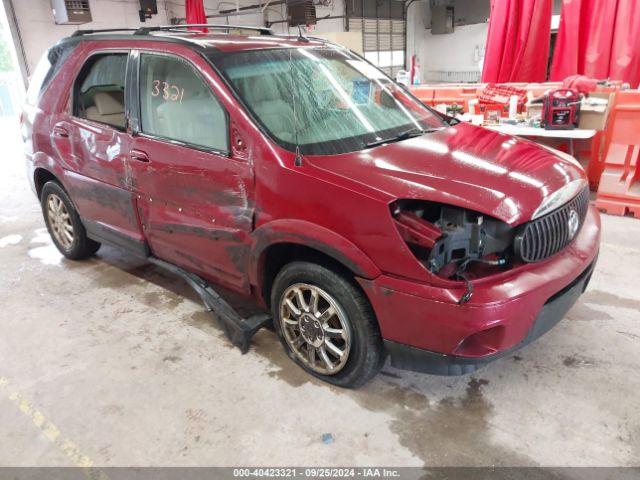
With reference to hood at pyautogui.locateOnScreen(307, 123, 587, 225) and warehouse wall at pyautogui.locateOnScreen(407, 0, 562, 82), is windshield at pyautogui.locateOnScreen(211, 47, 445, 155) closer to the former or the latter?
hood at pyautogui.locateOnScreen(307, 123, 587, 225)

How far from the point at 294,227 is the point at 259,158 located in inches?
14.7

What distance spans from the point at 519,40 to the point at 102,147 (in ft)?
20.1

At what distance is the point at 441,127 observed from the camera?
267 centimetres

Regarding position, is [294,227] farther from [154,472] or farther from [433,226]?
[154,472]

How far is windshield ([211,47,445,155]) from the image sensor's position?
7.35ft

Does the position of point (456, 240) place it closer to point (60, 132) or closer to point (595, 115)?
point (60, 132)

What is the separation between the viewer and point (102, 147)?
2.94 m

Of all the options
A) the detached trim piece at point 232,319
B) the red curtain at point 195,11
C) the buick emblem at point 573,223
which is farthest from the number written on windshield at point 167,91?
the red curtain at point 195,11

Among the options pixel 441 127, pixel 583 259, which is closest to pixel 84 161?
pixel 441 127

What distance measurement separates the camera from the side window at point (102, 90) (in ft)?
9.50

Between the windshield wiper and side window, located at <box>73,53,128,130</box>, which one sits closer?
the windshield wiper

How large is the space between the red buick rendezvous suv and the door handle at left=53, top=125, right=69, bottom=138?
3cm

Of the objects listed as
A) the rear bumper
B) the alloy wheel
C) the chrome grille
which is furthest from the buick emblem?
the alloy wheel

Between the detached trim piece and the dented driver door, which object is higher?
the dented driver door
